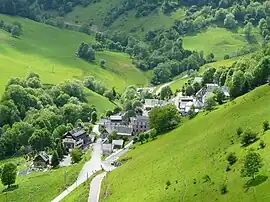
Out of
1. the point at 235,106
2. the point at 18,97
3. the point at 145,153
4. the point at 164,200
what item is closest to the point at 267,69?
the point at 235,106

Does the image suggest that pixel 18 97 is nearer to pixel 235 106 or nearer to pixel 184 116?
pixel 184 116

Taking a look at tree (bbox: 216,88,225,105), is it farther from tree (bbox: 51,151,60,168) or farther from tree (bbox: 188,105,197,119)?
tree (bbox: 51,151,60,168)

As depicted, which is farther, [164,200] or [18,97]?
[18,97]

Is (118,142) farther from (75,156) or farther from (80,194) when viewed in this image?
(80,194)

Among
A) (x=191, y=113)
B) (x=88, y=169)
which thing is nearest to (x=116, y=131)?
(x=191, y=113)

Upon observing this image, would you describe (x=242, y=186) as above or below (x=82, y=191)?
above
